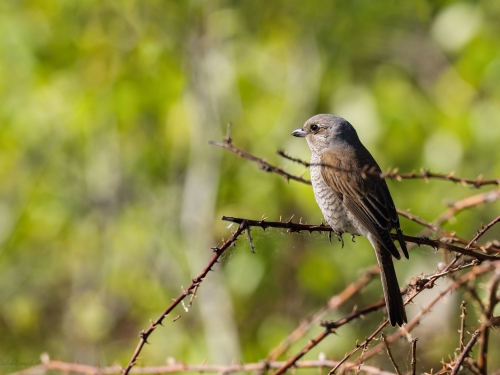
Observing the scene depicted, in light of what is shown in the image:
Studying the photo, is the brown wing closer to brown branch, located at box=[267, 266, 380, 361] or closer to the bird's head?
brown branch, located at box=[267, 266, 380, 361]

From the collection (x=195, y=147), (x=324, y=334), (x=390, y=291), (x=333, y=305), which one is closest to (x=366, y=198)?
(x=333, y=305)

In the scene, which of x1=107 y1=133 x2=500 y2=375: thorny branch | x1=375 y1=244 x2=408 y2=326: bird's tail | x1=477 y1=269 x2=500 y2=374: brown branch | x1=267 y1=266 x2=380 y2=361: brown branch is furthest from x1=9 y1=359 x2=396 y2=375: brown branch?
x1=477 y1=269 x2=500 y2=374: brown branch

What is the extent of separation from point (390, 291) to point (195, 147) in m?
3.36

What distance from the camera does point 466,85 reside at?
5141mm

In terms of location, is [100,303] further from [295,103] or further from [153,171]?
[295,103]

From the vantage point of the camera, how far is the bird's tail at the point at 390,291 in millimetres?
2860

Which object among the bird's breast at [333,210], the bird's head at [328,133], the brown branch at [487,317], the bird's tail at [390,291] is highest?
the bird's head at [328,133]

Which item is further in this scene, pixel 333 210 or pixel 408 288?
pixel 333 210

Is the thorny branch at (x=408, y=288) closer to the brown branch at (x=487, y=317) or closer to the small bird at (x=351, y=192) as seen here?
the brown branch at (x=487, y=317)

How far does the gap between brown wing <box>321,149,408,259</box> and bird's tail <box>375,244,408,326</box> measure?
0.23 feet

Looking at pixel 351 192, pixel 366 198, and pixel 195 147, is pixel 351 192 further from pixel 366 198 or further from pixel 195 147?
pixel 195 147

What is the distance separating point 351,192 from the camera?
→ 4.09 m

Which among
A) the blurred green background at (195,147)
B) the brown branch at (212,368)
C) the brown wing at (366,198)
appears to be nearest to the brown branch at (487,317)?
the brown branch at (212,368)

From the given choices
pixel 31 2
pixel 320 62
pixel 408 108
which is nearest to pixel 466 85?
pixel 408 108
